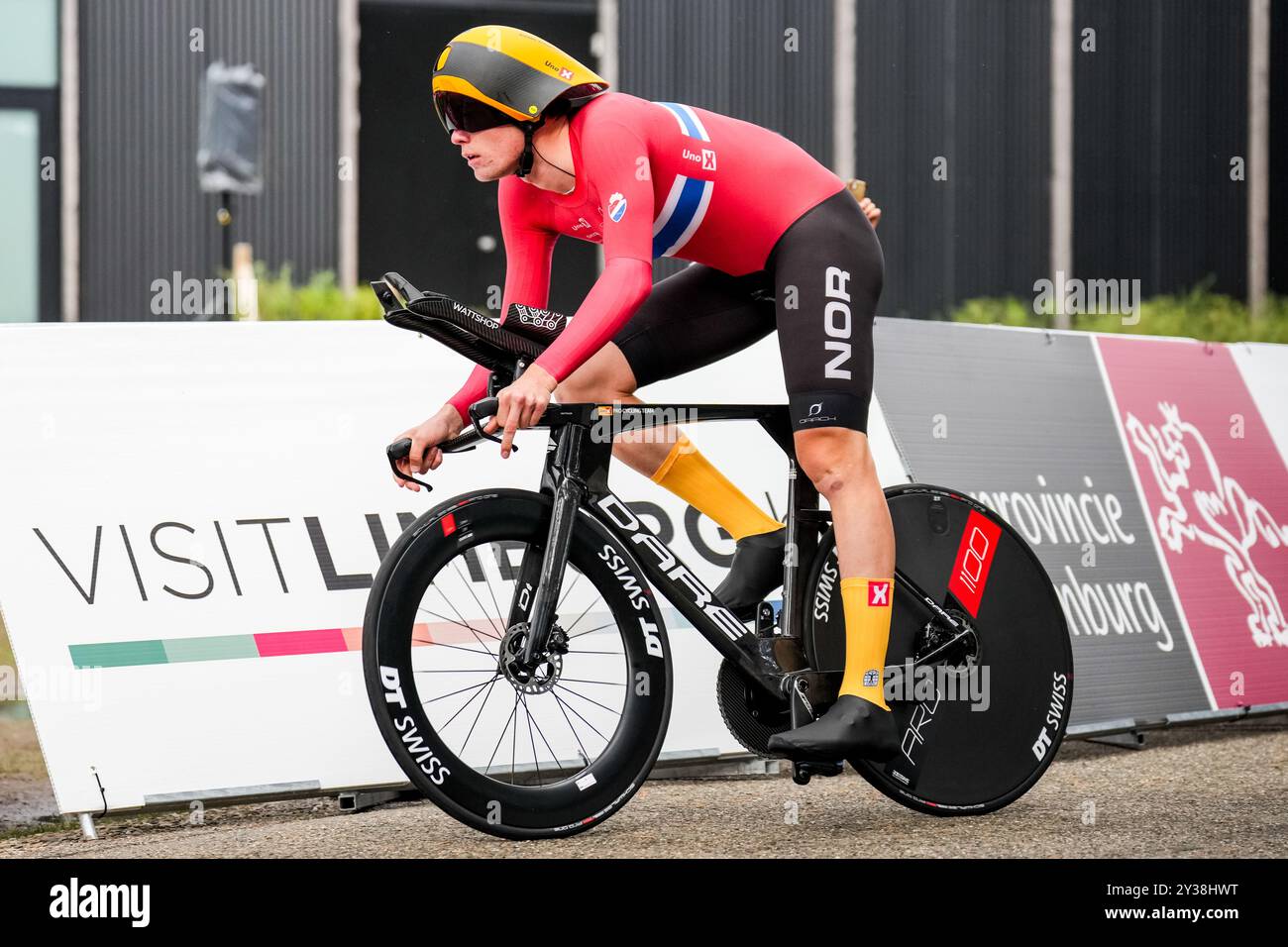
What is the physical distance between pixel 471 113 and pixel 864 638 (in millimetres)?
1507

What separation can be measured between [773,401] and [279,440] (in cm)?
159

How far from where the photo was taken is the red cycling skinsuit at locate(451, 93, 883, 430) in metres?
3.09

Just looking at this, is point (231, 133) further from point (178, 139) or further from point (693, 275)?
point (693, 275)

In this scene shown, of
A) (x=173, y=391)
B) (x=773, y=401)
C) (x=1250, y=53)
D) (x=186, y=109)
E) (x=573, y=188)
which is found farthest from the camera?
(x=1250, y=53)

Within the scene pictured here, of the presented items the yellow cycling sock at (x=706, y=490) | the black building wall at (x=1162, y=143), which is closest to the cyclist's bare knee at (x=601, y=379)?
the yellow cycling sock at (x=706, y=490)

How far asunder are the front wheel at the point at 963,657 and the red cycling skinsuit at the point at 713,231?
47 centimetres

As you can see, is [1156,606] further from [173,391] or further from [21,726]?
[21,726]

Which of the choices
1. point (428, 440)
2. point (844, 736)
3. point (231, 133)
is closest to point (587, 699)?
point (844, 736)

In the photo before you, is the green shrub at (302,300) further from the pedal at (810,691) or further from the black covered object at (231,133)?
the pedal at (810,691)

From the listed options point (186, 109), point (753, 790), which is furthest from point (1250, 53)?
point (753, 790)

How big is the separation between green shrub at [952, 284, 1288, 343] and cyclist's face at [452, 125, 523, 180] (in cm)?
1337

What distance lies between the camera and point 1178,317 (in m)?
16.6

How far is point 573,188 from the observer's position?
3.26m

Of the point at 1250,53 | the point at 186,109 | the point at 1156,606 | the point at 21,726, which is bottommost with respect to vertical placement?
the point at 21,726
